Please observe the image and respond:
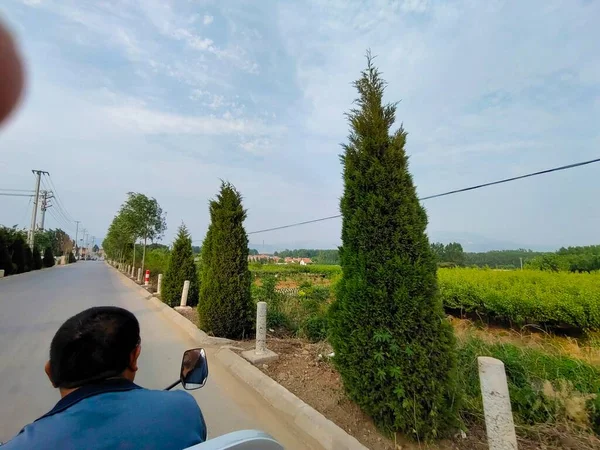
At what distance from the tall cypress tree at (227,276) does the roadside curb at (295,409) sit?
1467mm

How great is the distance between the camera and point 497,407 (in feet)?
6.94

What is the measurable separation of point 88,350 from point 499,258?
37.5m

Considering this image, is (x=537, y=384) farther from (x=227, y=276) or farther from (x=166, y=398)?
(x=227, y=276)

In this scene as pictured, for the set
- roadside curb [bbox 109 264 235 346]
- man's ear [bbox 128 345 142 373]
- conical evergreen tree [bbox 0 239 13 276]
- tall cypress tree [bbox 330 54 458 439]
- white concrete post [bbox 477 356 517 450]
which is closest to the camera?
man's ear [bbox 128 345 142 373]

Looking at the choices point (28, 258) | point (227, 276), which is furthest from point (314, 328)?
point (28, 258)

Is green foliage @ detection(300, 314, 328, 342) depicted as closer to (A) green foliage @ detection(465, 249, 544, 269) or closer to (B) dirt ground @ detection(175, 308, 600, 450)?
(B) dirt ground @ detection(175, 308, 600, 450)

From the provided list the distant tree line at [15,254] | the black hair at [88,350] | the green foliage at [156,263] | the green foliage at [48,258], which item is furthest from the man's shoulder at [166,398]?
the green foliage at [48,258]

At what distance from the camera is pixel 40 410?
3303 mm

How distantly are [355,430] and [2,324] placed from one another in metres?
8.12

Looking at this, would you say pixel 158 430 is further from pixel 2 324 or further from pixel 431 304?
pixel 2 324

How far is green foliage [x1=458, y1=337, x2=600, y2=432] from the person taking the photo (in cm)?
292

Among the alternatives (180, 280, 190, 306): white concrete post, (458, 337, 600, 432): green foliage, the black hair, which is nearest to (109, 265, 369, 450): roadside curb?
(458, 337, 600, 432): green foliage

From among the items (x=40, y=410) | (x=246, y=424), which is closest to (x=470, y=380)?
(x=246, y=424)

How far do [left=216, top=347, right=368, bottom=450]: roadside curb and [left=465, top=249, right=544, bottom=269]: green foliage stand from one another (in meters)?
28.3
